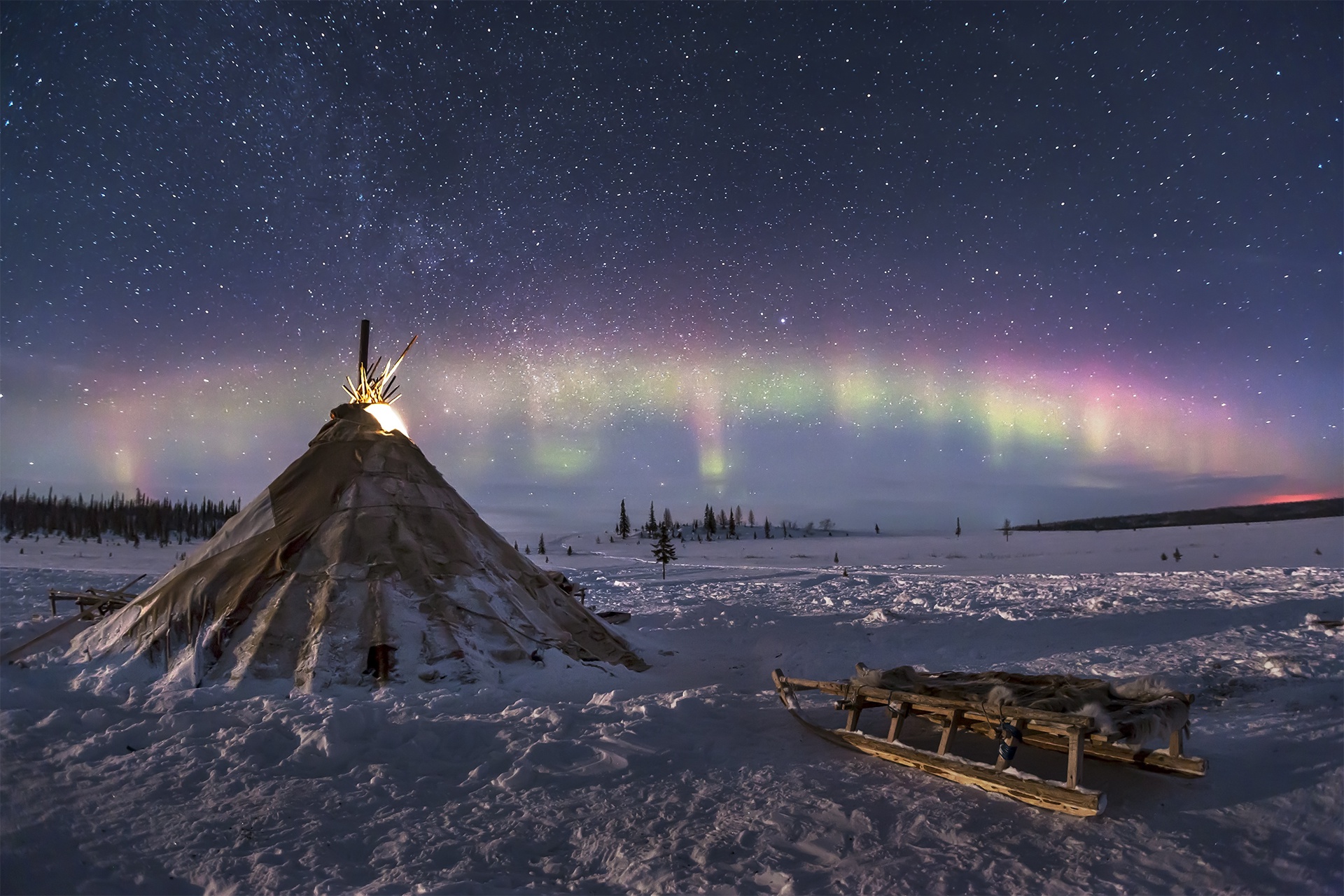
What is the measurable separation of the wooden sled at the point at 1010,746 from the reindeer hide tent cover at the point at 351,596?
5.38 m

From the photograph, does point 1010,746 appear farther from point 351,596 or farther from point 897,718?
point 351,596

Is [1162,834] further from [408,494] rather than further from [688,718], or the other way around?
[408,494]

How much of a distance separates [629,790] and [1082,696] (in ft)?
12.8

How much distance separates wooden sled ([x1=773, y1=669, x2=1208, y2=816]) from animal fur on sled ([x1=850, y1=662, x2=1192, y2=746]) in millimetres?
111

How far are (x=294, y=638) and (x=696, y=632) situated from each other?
859 centimetres

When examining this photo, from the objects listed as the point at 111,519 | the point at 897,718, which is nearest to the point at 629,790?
the point at 897,718

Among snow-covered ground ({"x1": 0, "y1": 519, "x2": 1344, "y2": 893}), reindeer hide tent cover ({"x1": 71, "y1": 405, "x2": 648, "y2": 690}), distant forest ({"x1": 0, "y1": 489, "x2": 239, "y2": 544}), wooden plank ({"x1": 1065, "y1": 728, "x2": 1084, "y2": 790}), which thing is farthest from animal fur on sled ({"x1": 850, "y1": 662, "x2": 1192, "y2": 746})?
distant forest ({"x1": 0, "y1": 489, "x2": 239, "y2": 544})

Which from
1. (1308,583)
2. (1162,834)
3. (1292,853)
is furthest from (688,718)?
(1308,583)

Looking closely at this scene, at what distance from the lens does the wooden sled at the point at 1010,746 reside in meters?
4.89

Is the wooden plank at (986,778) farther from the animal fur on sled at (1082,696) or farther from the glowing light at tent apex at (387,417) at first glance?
the glowing light at tent apex at (387,417)

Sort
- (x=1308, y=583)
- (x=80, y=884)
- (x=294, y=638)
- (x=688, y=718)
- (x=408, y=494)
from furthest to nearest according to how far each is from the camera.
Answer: (x=1308, y=583), (x=408, y=494), (x=294, y=638), (x=688, y=718), (x=80, y=884)

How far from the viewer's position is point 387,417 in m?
13.4

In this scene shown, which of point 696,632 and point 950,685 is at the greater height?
point 950,685

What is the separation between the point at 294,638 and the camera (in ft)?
30.0
